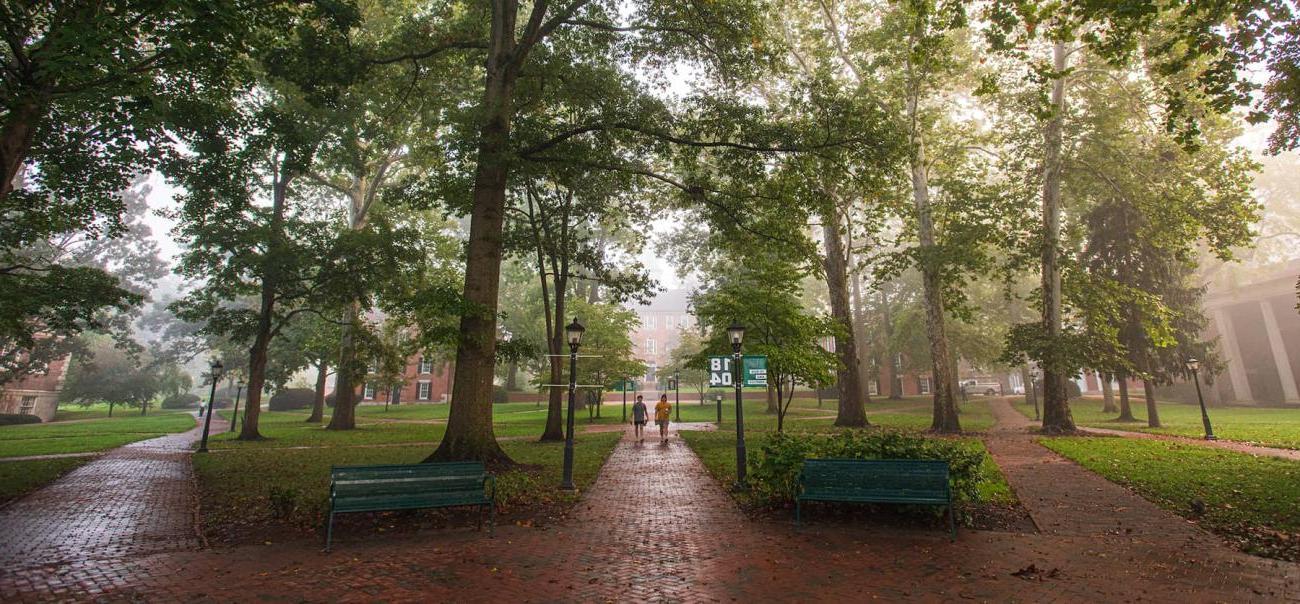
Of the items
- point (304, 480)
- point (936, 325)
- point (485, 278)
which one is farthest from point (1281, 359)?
point (304, 480)

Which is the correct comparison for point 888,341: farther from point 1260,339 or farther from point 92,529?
point 92,529

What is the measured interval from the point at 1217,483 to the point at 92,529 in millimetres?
17467

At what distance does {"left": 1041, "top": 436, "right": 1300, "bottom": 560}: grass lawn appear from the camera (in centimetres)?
664

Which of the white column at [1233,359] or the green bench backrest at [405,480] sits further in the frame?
the white column at [1233,359]

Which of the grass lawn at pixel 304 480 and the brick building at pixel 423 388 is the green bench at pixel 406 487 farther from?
the brick building at pixel 423 388

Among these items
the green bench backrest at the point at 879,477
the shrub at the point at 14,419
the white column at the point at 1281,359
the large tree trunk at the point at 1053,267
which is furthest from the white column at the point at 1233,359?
the shrub at the point at 14,419

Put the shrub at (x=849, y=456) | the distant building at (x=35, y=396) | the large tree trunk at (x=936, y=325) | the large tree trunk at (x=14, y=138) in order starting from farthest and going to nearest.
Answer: the distant building at (x=35, y=396) → the large tree trunk at (x=936, y=325) → the large tree trunk at (x=14, y=138) → the shrub at (x=849, y=456)

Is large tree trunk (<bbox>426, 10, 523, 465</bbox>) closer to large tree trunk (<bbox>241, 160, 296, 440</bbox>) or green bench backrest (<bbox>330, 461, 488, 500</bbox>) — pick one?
green bench backrest (<bbox>330, 461, 488, 500</bbox>)

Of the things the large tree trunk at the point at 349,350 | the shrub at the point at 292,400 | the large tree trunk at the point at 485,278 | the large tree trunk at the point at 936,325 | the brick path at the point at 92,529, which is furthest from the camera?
the shrub at the point at 292,400

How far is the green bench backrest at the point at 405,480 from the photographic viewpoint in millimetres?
6699

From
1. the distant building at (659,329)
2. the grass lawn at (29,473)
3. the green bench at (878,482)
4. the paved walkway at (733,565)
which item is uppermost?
the distant building at (659,329)

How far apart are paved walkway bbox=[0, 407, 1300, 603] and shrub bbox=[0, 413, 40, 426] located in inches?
1831

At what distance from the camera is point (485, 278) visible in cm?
1191

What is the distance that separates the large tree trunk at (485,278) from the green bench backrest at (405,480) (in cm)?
404
